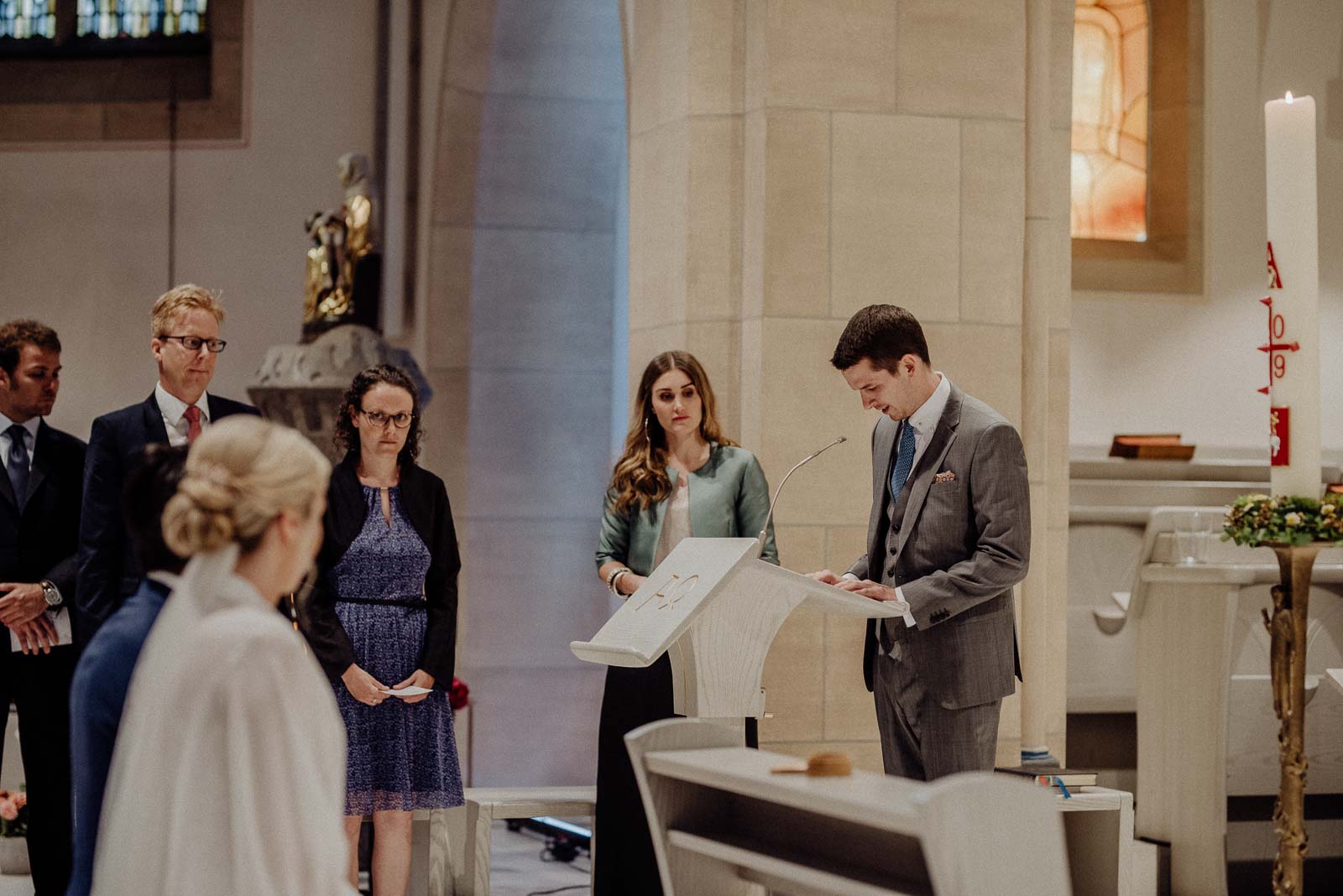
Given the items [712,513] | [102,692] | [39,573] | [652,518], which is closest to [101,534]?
[39,573]

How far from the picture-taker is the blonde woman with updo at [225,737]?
1.83 meters

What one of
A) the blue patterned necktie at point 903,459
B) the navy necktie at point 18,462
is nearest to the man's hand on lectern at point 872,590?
the blue patterned necktie at point 903,459

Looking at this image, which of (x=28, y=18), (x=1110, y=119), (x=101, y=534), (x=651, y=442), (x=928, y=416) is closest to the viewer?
(x=928, y=416)

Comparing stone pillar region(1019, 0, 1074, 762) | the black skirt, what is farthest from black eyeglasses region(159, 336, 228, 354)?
stone pillar region(1019, 0, 1074, 762)

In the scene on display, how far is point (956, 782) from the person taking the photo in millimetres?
2037

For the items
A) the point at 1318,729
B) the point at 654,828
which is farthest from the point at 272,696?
the point at 1318,729

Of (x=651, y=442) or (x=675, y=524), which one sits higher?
(x=651, y=442)

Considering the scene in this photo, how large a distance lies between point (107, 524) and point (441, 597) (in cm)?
81

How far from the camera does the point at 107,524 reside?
337 cm

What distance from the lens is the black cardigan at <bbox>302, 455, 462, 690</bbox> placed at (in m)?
3.52

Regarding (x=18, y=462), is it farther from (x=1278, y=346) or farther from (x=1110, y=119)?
(x=1110, y=119)

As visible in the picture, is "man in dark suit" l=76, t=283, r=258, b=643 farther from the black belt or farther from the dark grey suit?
the dark grey suit

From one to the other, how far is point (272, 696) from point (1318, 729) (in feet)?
→ 12.7

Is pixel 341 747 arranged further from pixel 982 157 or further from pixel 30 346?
pixel 982 157
